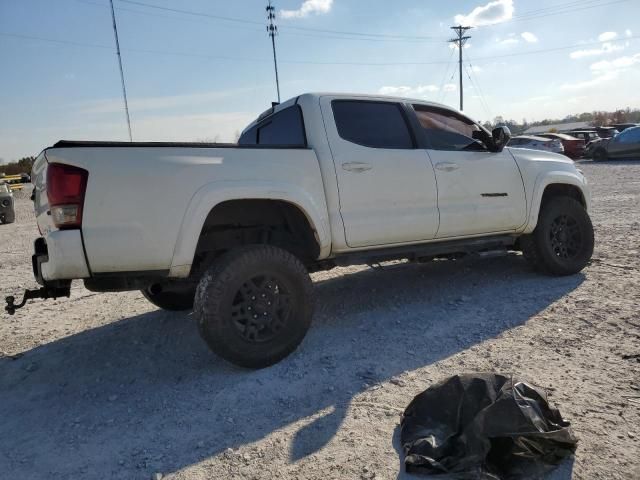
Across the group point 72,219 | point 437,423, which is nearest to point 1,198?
point 72,219

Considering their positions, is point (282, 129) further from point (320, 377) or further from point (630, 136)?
point (630, 136)

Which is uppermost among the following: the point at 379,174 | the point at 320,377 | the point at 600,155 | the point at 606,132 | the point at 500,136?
the point at 606,132

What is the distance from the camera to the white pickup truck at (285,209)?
3.08 meters

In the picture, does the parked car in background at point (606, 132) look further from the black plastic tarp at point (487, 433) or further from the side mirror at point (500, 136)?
the black plastic tarp at point (487, 433)

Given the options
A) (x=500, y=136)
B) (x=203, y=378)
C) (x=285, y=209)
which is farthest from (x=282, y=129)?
(x=203, y=378)

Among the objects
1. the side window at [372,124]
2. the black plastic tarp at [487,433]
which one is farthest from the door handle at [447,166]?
the black plastic tarp at [487,433]

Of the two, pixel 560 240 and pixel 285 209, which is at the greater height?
pixel 285 209

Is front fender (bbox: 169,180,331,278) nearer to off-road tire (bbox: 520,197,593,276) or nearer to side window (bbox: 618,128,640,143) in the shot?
off-road tire (bbox: 520,197,593,276)

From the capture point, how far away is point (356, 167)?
12.9 ft

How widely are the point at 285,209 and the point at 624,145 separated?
74.9 ft

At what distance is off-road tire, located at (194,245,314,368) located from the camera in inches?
131

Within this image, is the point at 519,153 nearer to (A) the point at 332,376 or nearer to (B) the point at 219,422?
(A) the point at 332,376

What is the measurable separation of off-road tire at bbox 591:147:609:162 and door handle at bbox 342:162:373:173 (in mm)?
22900

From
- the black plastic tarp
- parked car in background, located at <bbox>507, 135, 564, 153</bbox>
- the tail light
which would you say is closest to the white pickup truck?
the tail light
